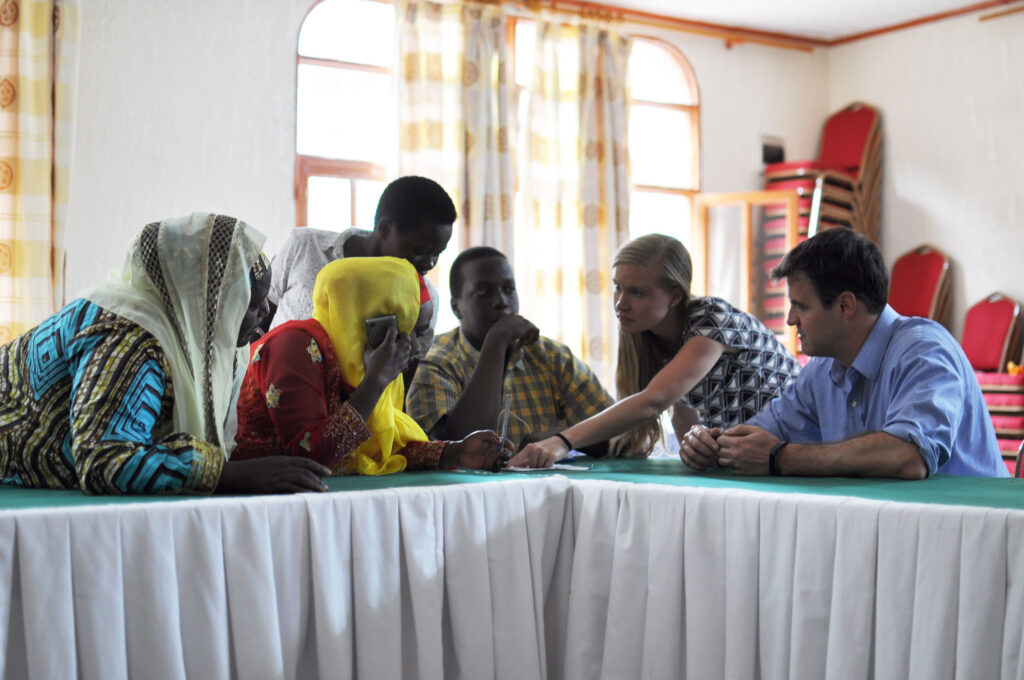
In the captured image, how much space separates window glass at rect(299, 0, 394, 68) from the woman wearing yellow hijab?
171 inches

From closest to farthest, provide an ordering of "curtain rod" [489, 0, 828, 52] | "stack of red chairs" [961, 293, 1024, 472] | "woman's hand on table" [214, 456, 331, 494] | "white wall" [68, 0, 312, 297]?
"woman's hand on table" [214, 456, 331, 494] < "white wall" [68, 0, 312, 297] < "stack of red chairs" [961, 293, 1024, 472] < "curtain rod" [489, 0, 828, 52]

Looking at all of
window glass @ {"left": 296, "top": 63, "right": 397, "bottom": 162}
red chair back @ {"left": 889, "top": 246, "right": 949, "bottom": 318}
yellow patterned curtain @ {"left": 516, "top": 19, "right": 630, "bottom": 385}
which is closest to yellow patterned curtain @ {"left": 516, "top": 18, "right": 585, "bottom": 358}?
yellow patterned curtain @ {"left": 516, "top": 19, "right": 630, "bottom": 385}

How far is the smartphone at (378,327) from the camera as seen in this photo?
2193 millimetres

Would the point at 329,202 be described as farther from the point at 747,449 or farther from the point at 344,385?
the point at 747,449

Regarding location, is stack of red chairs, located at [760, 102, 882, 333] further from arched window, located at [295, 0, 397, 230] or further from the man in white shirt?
the man in white shirt

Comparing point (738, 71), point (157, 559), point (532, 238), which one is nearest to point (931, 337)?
point (157, 559)

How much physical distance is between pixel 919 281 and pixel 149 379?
6626 millimetres

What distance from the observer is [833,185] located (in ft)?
24.5

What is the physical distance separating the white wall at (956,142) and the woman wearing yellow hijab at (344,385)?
587cm

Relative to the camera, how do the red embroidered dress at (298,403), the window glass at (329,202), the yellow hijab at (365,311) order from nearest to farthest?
the red embroidered dress at (298,403) → the yellow hijab at (365,311) → the window glass at (329,202)

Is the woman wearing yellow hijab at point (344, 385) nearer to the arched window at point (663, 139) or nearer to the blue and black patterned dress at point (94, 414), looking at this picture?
the blue and black patterned dress at point (94, 414)

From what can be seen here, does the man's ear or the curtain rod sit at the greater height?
the curtain rod

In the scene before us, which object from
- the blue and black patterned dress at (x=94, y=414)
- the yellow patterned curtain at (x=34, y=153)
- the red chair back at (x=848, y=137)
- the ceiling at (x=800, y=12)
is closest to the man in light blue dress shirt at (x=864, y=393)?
the blue and black patterned dress at (x=94, y=414)

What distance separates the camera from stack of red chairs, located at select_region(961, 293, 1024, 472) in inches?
259
